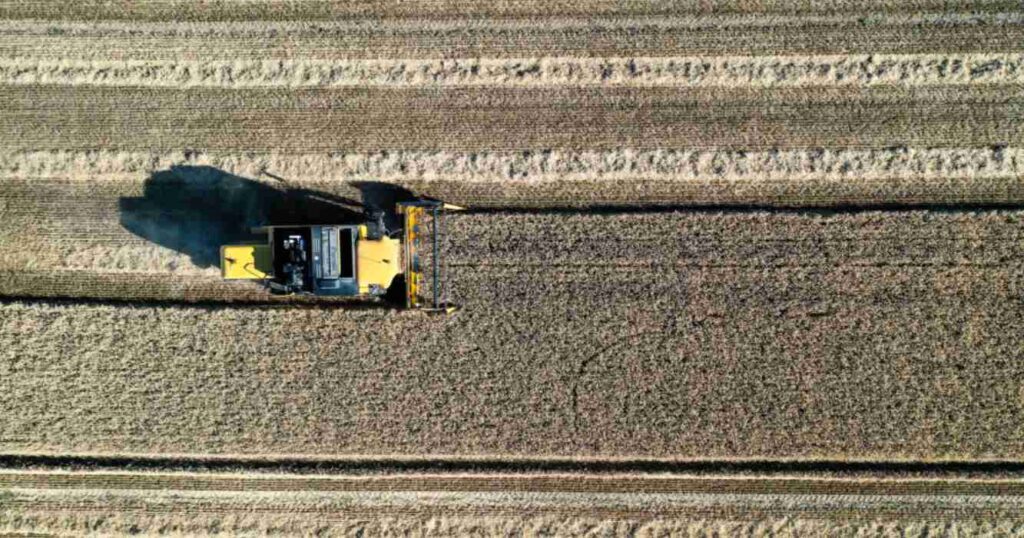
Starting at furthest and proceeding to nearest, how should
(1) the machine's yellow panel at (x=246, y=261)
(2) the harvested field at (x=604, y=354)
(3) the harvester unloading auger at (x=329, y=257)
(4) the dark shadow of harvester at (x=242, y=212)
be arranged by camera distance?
1. (4) the dark shadow of harvester at (x=242, y=212)
2. (2) the harvested field at (x=604, y=354)
3. (1) the machine's yellow panel at (x=246, y=261)
4. (3) the harvester unloading auger at (x=329, y=257)

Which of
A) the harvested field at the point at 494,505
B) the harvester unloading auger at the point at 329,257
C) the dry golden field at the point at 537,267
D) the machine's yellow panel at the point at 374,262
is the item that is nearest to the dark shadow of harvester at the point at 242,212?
the dry golden field at the point at 537,267

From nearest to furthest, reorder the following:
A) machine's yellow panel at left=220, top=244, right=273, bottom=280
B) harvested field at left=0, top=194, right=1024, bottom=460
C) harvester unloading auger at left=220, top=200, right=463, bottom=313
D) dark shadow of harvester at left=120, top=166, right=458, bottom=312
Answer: harvester unloading auger at left=220, top=200, right=463, bottom=313 < machine's yellow panel at left=220, top=244, right=273, bottom=280 < harvested field at left=0, top=194, right=1024, bottom=460 < dark shadow of harvester at left=120, top=166, right=458, bottom=312

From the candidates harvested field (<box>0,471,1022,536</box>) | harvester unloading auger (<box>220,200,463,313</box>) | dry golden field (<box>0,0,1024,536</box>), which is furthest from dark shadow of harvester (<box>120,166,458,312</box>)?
harvested field (<box>0,471,1022,536</box>)

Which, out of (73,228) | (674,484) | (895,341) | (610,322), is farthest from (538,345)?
(73,228)

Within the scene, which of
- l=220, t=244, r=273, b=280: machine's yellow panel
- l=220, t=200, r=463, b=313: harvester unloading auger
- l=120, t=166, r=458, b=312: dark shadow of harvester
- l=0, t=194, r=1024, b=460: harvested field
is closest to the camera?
l=220, t=200, r=463, b=313: harvester unloading auger

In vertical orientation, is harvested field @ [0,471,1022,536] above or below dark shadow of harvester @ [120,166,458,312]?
below

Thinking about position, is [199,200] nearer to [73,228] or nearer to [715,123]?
[73,228]

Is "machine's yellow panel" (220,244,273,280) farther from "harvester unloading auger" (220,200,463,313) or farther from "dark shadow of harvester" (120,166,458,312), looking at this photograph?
"dark shadow of harvester" (120,166,458,312)

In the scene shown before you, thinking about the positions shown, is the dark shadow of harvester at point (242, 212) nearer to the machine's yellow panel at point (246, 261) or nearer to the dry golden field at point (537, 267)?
the dry golden field at point (537, 267)
